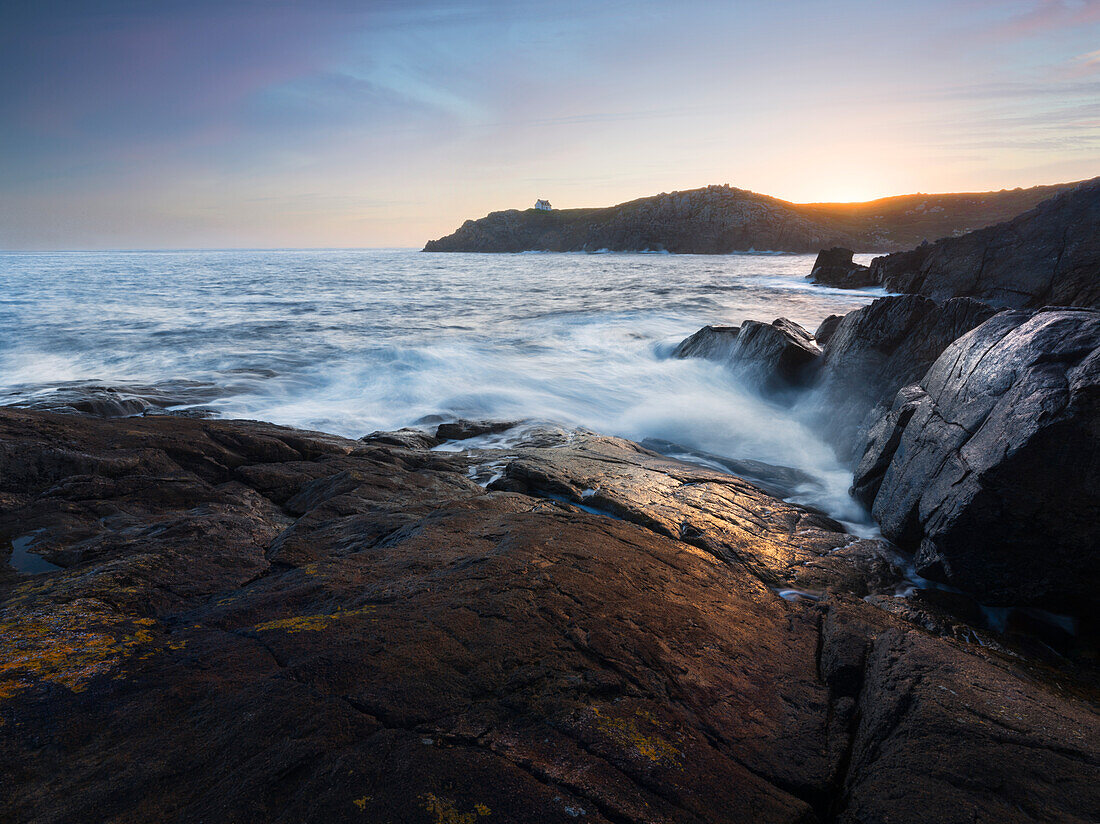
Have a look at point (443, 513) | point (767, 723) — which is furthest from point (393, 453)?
point (767, 723)

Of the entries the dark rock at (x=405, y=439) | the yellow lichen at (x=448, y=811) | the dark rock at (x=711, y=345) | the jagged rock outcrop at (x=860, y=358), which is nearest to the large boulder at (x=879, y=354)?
the jagged rock outcrop at (x=860, y=358)

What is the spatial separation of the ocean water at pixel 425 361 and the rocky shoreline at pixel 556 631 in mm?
2207

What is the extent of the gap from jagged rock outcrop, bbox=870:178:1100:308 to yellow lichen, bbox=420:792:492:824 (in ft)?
74.7

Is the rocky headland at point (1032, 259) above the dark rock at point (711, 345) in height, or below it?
above

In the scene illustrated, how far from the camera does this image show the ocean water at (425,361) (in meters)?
10.4

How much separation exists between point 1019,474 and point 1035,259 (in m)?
22.8

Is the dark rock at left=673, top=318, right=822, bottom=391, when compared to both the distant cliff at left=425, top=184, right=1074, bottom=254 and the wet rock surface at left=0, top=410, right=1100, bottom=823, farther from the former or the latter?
the distant cliff at left=425, top=184, right=1074, bottom=254

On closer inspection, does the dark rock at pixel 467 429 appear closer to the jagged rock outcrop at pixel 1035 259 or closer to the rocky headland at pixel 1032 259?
the rocky headland at pixel 1032 259

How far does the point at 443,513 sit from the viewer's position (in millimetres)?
4152

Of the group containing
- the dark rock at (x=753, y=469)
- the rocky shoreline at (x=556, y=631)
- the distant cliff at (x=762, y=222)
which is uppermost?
the distant cliff at (x=762, y=222)

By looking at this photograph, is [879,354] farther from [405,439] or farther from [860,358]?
[405,439]

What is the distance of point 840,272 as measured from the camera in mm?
39656

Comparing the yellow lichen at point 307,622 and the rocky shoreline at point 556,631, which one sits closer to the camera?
the rocky shoreline at point 556,631

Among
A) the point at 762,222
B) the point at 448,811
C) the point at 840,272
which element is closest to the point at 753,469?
the point at 448,811
